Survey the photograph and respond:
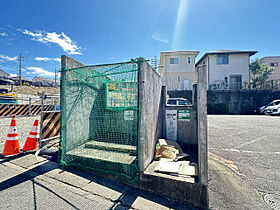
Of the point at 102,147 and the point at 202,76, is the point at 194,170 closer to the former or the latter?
the point at 202,76

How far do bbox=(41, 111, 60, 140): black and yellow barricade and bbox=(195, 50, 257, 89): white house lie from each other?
17286 millimetres

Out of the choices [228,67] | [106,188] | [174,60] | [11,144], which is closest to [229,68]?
[228,67]

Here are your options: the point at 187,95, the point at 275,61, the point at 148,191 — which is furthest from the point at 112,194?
the point at 275,61

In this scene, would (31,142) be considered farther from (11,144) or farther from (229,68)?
(229,68)

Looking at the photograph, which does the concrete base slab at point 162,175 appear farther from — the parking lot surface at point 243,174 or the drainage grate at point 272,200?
the drainage grate at point 272,200

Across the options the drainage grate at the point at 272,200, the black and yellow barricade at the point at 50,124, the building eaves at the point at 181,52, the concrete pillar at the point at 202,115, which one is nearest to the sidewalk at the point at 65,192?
the concrete pillar at the point at 202,115

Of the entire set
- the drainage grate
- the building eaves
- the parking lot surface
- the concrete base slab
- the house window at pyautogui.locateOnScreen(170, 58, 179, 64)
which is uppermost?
the building eaves

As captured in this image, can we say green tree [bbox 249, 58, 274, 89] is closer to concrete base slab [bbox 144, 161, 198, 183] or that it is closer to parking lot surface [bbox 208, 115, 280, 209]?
parking lot surface [bbox 208, 115, 280, 209]

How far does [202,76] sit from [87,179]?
258 centimetres

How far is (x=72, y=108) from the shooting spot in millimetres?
3057

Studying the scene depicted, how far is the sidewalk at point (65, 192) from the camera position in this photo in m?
1.81

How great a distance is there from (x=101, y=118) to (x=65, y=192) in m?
2.07

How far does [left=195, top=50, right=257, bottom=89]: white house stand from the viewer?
17281 mm

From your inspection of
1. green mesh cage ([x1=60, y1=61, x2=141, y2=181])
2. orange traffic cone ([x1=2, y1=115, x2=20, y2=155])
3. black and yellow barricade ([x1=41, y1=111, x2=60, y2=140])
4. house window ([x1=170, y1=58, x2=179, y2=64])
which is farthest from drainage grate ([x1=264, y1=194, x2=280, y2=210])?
house window ([x1=170, y1=58, x2=179, y2=64])
